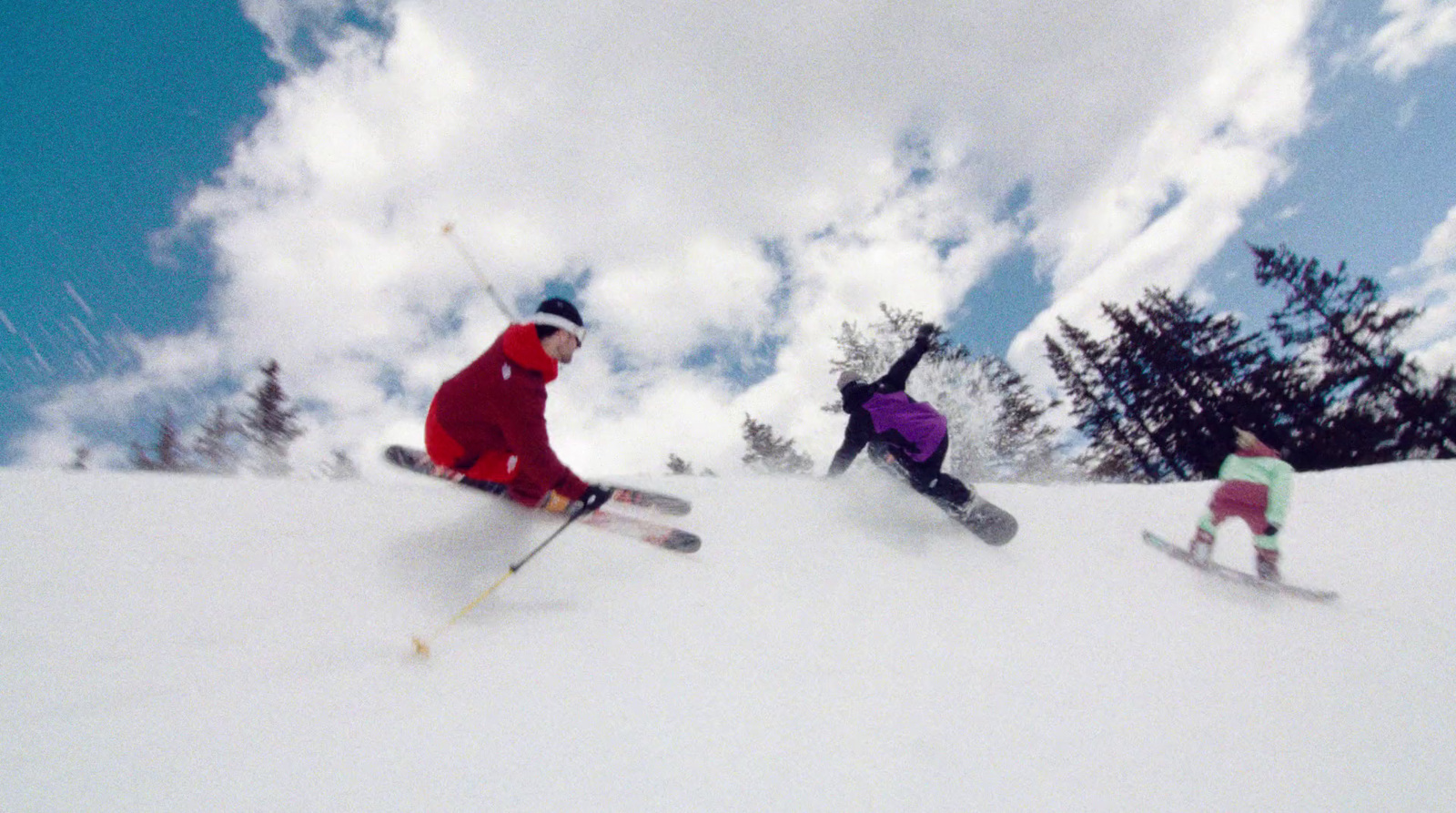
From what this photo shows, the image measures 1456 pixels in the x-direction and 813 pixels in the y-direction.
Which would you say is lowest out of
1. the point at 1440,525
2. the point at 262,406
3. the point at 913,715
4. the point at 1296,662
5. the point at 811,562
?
the point at 913,715

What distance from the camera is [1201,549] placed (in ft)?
15.5

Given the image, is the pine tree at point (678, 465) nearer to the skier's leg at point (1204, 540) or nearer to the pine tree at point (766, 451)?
the pine tree at point (766, 451)

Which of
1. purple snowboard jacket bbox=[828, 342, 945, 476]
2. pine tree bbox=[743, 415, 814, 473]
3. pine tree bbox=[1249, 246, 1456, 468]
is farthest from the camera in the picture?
pine tree bbox=[743, 415, 814, 473]

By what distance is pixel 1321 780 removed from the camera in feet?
7.50

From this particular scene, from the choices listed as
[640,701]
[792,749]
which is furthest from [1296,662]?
[640,701]

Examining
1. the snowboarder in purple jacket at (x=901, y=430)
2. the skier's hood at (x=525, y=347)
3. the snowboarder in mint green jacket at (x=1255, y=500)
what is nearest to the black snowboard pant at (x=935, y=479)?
the snowboarder in purple jacket at (x=901, y=430)

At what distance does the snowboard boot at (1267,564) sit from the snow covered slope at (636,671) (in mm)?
405

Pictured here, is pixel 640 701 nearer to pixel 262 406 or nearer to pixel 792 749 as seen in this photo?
pixel 792 749

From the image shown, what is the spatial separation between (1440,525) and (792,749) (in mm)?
8727

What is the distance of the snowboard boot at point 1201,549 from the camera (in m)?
4.64

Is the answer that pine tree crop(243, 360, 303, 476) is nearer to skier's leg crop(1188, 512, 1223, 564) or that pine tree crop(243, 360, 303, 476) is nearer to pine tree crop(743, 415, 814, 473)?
pine tree crop(743, 415, 814, 473)

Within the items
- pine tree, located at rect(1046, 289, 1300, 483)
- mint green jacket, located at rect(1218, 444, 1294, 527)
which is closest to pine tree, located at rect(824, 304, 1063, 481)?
pine tree, located at rect(1046, 289, 1300, 483)

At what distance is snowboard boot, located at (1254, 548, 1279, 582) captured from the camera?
4.55 meters

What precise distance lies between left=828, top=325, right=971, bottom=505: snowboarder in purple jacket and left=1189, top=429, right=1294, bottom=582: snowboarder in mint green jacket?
2.20m
